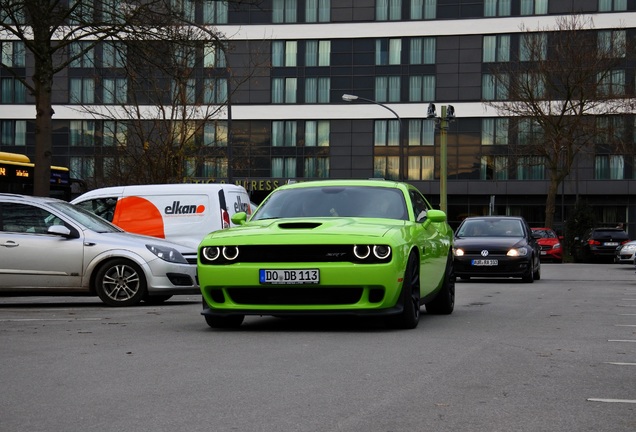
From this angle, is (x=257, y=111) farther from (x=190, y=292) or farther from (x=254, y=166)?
(x=190, y=292)

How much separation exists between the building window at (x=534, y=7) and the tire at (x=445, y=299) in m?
54.5

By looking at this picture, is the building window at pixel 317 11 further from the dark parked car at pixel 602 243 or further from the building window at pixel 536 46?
the dark parked car at pixel 602 243

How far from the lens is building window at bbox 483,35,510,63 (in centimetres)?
6700

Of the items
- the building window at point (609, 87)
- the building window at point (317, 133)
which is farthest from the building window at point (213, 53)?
the building window at point (609, 87)

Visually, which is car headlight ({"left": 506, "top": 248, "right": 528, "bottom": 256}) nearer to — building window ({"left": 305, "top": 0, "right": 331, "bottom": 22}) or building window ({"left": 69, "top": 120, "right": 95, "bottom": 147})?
building window ({"left": 305, "top": 0, "right": 331, "bottom": 22})

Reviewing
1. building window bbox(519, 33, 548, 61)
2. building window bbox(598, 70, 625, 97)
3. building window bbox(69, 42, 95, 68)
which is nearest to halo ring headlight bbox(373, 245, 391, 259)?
building window bbox(69, 42, 95, 68)

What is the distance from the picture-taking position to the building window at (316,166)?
70594mm

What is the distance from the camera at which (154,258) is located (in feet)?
51.5

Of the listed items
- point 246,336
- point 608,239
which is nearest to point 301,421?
point 246,336

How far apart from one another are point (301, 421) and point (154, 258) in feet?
32.3

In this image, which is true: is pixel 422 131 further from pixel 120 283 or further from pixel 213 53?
pixel 120 283

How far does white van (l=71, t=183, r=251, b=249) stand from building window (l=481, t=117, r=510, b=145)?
4951cm

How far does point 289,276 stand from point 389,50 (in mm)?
59707

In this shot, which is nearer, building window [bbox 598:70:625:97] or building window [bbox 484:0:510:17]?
building window [bbox 598:70:625:97]
